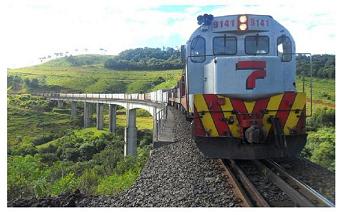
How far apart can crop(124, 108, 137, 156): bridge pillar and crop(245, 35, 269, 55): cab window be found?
66.7 feet

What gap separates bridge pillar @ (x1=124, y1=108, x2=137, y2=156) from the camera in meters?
29.8

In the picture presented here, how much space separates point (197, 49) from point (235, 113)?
1699 mm

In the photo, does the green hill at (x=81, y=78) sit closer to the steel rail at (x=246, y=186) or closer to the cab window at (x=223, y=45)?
the cab window at (x=223, y=45)

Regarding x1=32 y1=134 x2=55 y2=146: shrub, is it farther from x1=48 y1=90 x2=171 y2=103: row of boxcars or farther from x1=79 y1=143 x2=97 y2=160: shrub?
x1=48 y1=90 x2=171 y2=103: row of boxcars

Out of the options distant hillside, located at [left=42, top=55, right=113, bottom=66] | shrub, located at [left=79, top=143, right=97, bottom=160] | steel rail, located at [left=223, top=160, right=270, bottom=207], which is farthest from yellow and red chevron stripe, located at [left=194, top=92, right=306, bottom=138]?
distant hillside, located at [left=42, top=55, right=113, bottom=66]

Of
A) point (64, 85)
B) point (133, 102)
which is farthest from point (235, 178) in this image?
point (64, 85)

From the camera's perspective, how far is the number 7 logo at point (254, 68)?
6.68m

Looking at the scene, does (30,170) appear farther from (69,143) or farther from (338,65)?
(69,143)

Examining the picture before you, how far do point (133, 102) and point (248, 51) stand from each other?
2897cm

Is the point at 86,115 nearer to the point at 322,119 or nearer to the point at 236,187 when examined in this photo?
the point at 322,119

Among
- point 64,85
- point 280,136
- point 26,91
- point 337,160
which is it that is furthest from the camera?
point 64,85

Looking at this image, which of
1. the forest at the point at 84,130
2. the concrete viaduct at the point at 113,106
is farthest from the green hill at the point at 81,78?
the concrete viaduct at the point at 113,106

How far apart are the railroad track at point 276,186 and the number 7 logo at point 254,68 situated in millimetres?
1417

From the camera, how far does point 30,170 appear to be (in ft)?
45.1
